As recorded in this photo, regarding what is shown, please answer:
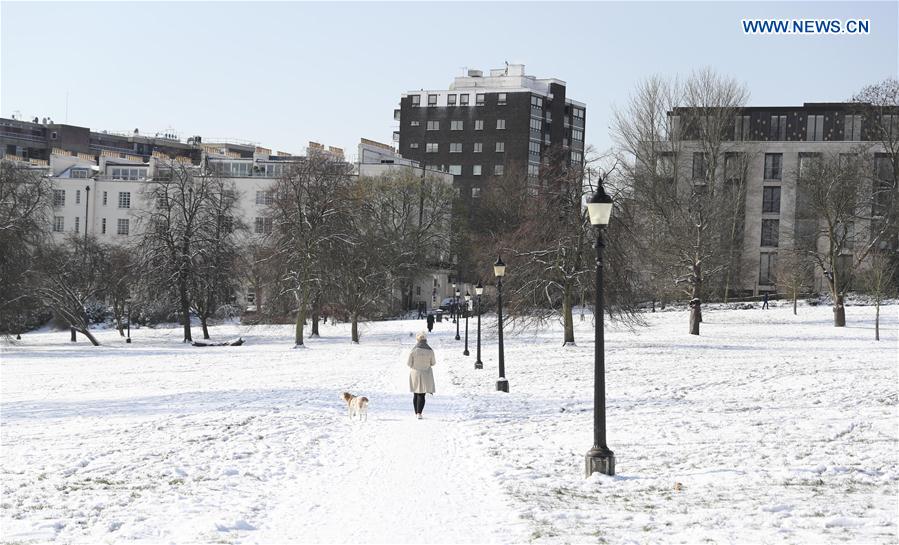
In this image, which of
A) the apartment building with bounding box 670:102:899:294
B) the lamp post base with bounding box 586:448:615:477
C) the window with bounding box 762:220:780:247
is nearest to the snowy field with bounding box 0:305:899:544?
the lamp post base with bounding box 586:448:615:477

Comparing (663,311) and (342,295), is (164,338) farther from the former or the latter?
(663,311)

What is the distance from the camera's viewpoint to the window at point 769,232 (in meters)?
74.1

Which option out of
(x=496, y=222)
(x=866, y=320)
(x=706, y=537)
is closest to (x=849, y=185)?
(x=866, y=320)

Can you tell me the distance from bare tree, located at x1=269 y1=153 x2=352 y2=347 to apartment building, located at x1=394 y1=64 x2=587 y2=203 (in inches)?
2492

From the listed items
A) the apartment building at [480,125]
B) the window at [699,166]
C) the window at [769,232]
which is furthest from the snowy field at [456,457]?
the apartment building at [480,125]

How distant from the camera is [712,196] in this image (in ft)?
197

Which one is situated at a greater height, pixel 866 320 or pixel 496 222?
pixel 496 222

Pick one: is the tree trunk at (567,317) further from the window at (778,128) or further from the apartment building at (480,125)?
the apartment building at (480,125)

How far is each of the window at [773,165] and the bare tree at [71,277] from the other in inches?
1923

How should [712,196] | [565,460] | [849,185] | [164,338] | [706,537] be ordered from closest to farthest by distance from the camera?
[706,537] → [565,460] → [849,185] → [164,338] → [712,196]

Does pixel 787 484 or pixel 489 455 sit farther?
pixel 489 455

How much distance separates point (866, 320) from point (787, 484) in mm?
45651

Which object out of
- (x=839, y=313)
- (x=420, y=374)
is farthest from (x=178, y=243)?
(x=420, y=374)

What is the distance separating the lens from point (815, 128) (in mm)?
78000
